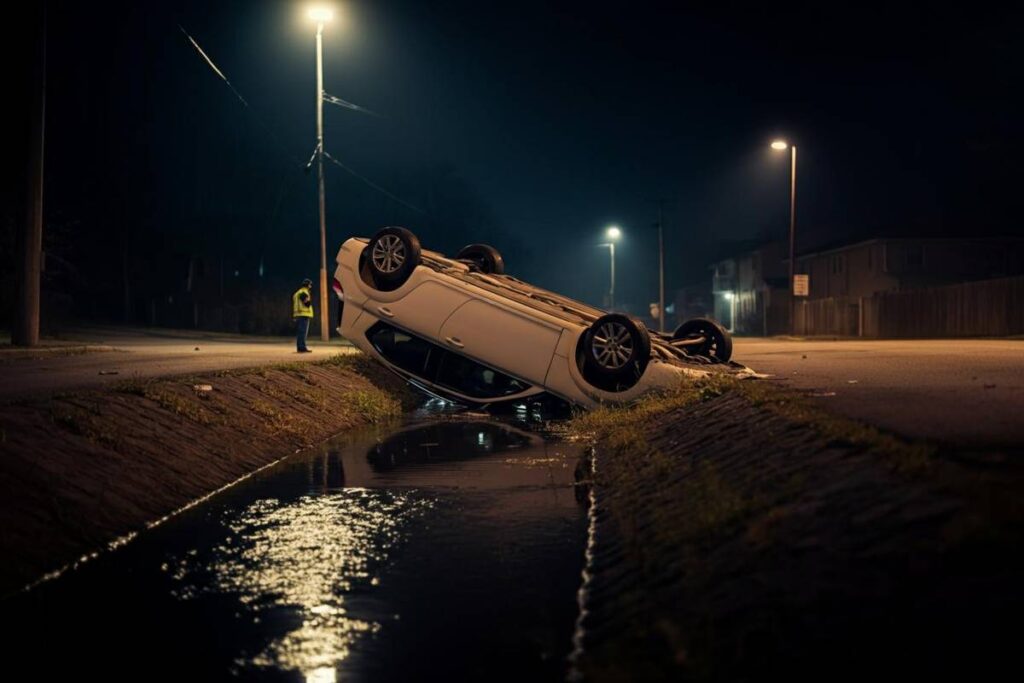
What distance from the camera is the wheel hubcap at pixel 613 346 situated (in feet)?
46.2

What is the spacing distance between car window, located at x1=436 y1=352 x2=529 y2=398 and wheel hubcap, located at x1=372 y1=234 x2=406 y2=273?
1463 mm

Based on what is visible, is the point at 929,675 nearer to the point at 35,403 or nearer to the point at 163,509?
the point at 163,509

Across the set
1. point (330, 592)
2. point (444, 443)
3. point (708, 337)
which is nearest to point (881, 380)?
point (708, 337)

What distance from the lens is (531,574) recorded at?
277 inches

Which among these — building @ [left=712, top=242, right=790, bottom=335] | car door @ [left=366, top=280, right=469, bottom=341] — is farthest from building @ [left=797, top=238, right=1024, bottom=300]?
car door @ [left=366, top=280, right=469, bottom=341]

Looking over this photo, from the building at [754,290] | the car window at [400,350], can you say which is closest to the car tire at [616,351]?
the car window at [400,350]

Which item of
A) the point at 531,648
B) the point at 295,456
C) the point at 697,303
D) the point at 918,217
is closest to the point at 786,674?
the point at 531,648

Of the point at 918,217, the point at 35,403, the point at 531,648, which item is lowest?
the point at 531,648

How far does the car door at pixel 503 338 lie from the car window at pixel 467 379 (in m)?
0.90

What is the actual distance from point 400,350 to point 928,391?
7612 millimetres

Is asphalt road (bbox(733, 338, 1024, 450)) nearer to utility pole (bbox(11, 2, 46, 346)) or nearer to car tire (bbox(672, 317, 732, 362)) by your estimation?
car tire (bbox(672, 317, 732, 362))

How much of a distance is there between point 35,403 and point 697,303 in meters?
99.7

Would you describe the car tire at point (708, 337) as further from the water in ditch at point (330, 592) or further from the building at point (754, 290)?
the building at point (754, 290)

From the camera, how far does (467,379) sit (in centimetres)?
1623
